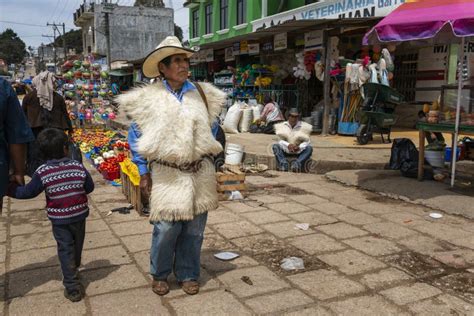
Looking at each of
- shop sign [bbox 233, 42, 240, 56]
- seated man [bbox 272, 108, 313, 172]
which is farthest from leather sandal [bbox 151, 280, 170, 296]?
shop sign [bbox 233, 42, 240, 56]

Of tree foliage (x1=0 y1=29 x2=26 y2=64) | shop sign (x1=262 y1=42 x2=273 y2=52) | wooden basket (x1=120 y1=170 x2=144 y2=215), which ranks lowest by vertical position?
wooden basket (x1=120 y1=170 x2=144 y2=215)

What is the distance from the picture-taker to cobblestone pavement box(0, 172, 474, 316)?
10.5 ft

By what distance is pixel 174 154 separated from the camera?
10.1 ft

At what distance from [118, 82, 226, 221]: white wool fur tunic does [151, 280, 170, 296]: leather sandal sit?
0.52 metres

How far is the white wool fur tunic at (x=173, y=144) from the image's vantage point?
310 cm

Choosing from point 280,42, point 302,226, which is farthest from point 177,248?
point 280,42

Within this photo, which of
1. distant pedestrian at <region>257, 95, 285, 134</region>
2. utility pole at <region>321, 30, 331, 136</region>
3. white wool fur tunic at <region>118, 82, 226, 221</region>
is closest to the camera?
white wool fur tunic at <region>118, 82, 226, 221</region>

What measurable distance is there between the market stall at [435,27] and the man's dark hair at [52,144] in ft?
14.7

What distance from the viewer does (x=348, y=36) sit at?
42.0 feet

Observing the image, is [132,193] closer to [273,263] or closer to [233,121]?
[273,263]

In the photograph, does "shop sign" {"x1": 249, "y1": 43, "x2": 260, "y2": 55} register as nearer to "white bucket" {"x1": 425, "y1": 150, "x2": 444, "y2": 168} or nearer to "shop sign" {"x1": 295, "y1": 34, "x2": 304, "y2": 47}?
"shop sign" {"x1": 295, "y1": 34, "x2": 304, "y2": 47}

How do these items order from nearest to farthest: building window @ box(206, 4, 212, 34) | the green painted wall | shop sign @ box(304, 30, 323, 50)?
shop sign @ box(304, 30, 323, 50)
the green painted wall
building window @ box(206, 4, 212, 34)

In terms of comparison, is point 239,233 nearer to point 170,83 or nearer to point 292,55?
point 170,83

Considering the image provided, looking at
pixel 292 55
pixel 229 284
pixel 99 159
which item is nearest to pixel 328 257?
pixel 229 284
